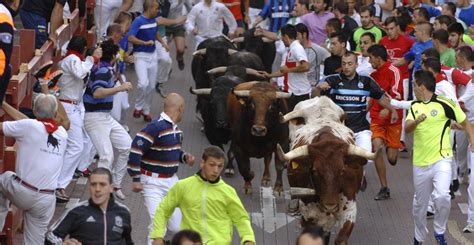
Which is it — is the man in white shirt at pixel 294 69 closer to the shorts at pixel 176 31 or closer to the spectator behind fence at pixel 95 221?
the shorts at pixel 176 31

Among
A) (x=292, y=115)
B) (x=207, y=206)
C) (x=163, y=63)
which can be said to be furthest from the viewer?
(x=163, y=63)

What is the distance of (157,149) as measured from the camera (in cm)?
1427

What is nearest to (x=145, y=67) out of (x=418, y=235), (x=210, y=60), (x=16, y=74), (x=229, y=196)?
(x=210, y=60)

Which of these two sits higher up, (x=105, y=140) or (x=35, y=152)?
(x=35, y=152)

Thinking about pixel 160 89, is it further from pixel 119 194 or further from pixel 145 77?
pixel 119 194

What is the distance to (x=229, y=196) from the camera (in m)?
12.6

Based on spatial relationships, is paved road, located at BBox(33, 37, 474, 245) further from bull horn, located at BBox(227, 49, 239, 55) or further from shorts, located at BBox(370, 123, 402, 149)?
bull horn, located at BBox(227, 49, 239, 55)

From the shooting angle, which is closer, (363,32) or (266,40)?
(363,32)

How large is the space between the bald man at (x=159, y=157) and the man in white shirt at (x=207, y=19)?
9.83 m

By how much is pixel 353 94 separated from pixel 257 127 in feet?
4.95

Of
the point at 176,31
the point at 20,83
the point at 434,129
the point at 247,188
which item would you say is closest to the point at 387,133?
the point at 247,188

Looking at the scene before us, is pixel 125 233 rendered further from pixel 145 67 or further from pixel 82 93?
pixel 145 67

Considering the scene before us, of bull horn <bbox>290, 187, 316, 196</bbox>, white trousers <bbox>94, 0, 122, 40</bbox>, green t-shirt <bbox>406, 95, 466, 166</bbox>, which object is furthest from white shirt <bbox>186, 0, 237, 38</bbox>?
bull horn <bbox>290, 187, 316, 196</bbox>

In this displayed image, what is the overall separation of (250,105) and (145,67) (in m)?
3.86
